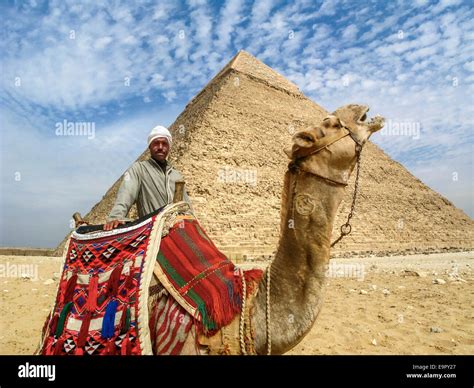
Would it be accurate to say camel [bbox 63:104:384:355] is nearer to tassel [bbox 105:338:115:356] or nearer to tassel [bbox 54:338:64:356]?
tassel [bbox 105:338:115:356]

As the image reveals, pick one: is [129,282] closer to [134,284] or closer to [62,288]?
[134,284]

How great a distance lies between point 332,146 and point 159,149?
1.26 meters

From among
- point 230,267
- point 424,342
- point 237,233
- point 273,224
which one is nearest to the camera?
point 230,267

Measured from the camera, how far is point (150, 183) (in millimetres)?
2270

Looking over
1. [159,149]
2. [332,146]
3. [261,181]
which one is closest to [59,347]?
[159,149]

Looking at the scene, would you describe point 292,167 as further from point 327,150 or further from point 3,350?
point 3,350

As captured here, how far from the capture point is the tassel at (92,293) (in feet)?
5.40

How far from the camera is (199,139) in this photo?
33.8 m

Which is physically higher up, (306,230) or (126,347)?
(306,230)

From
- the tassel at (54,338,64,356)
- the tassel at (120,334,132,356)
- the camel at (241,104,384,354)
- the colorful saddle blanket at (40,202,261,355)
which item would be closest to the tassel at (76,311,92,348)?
the colorful saddle blanket at (40,202,261,355)

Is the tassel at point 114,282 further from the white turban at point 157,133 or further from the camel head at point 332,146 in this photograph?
the white turban at point 157,133

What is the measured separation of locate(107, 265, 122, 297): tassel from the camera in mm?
1615

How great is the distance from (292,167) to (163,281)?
73cm
